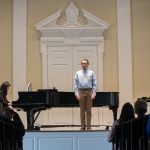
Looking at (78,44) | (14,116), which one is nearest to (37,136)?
(14,116)

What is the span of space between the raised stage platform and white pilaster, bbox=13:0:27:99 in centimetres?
422

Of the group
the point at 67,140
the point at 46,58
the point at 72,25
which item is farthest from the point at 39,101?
the point at 72,25

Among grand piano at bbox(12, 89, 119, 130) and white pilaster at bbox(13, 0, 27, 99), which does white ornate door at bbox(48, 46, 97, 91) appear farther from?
grand piano at bbox(12, 89, 119, 130)

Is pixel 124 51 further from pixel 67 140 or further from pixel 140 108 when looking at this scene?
pixel 140 108

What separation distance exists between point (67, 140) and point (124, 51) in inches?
188

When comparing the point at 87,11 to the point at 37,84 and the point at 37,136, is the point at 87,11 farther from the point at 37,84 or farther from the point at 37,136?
the point at 37,136

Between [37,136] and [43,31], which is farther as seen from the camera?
[43,31]

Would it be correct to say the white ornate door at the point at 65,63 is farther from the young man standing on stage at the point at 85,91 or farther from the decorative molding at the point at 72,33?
the young man standing on stage at the point at 85,91

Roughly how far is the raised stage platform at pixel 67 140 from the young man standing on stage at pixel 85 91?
1161 millimetres

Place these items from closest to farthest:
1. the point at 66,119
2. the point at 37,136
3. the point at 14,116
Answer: the point at 14,116 < the point at 37,136 < the point at 66,119

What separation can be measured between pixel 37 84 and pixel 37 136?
4.25 meters

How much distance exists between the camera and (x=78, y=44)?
11461mm

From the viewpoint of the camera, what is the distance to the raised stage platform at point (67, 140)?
23.6ft

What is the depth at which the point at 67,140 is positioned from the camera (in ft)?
23.7
